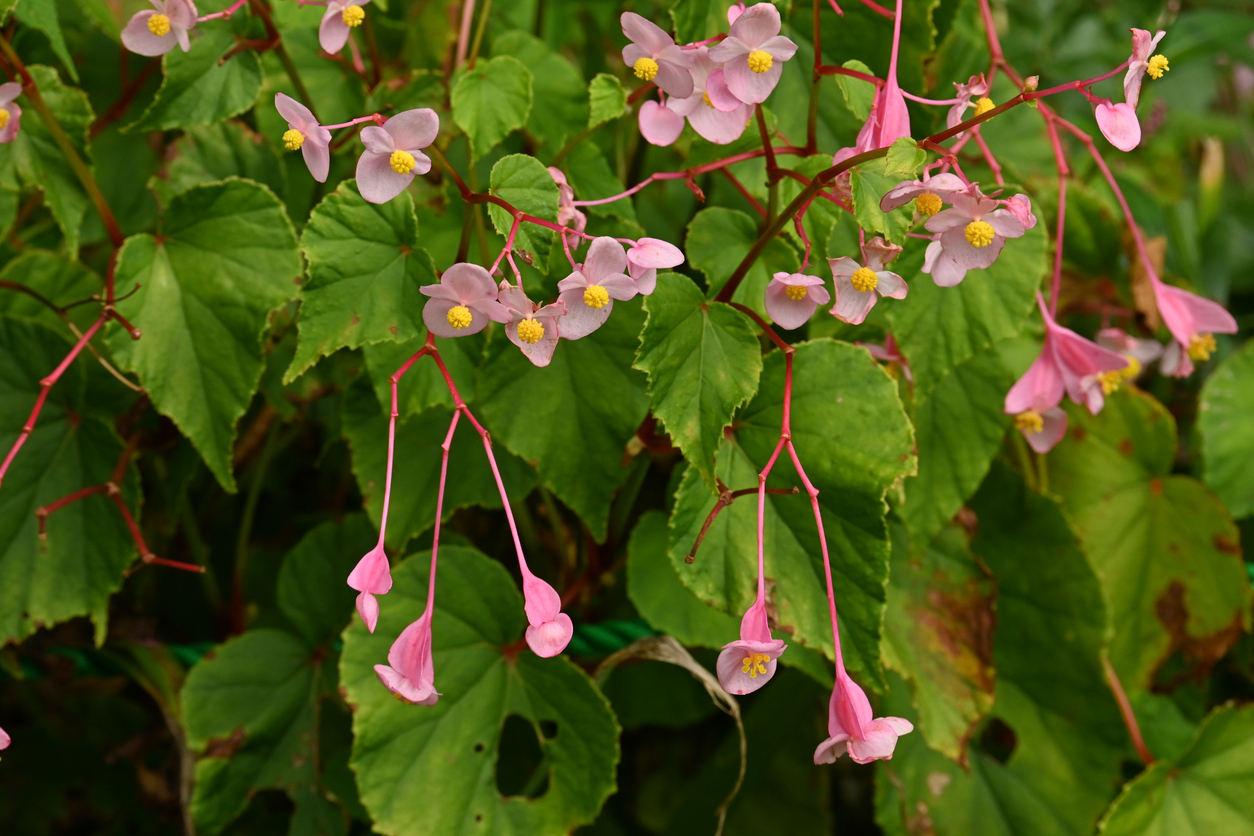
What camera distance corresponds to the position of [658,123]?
22.0 inches

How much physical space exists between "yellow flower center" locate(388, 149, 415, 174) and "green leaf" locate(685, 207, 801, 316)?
0.19 meters

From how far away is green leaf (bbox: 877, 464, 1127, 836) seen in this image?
31.8 inches

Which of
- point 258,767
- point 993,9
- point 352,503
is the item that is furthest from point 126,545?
point 993,9

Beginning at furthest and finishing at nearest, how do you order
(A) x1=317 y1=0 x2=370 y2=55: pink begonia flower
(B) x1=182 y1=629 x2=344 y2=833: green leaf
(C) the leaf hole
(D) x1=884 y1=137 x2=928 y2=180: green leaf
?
(C) the leaf hole → (B) x1=182 y1=629 x2=344 y2=833: green leaf → (A) x1=317 y1=0 x2=370 y2=55: pink begonia flower → (D) x1=884 y1=137 x2=928 y2=180: green leaf

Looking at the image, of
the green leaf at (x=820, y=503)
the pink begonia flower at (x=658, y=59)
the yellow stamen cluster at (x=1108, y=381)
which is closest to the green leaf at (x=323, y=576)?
the green leaf at (x=820, y=503)

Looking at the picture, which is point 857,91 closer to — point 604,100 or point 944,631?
point 604,100

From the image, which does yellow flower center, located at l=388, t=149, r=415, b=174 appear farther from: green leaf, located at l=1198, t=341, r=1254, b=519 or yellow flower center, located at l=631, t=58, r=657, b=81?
green leaf, located at l=1198, t=341, r=1254, b=519

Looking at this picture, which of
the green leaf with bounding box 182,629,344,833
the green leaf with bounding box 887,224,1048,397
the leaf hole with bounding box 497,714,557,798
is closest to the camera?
the green leaf with bounding box 887,224,1048,397

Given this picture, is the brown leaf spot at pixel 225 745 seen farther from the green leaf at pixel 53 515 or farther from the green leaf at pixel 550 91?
the green leaf at pixel 550 91

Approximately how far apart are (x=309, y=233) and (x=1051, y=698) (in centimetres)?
73

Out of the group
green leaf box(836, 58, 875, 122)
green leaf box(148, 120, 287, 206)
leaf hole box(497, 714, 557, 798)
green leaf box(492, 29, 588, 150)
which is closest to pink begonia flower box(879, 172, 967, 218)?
green leaf box(836, 58, 875, 122)

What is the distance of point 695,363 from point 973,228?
0.15 meters

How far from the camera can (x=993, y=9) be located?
131cm

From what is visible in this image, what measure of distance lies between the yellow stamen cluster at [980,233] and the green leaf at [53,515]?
579 mm
